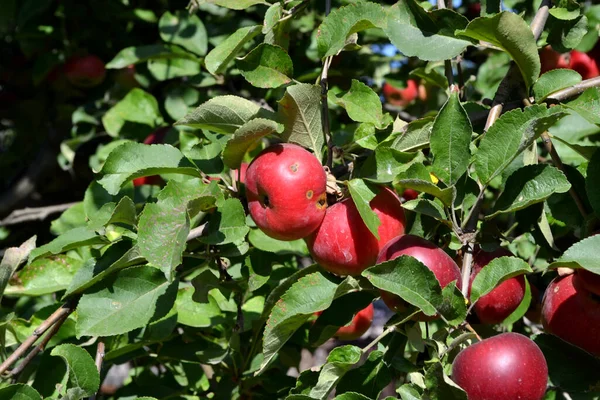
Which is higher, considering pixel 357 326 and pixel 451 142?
pixel 451 142

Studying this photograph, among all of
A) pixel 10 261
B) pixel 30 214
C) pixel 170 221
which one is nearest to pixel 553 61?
pixel 170 221

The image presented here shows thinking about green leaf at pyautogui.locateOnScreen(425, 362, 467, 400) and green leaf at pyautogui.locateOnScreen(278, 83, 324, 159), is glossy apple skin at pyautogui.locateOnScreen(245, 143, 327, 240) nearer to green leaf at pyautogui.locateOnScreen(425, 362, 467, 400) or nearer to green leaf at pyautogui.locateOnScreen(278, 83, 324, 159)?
green leaf at pyautogui.locateOnScreen(278, 83, 324, 159)

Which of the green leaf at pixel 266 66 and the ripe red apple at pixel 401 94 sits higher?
the green leaf at pixel 266 66

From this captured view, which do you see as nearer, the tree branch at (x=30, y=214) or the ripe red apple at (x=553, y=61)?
the ripe red apple at (x=553, y=61)

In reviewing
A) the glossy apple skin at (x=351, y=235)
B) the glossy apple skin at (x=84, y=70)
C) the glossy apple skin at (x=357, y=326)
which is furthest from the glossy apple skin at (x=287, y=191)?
the glossy apple skin at (x=84, y=70)

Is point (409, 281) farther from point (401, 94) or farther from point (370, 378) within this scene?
point (401, 94)

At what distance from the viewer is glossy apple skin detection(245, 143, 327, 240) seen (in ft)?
3.24

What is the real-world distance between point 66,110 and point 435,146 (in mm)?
1554

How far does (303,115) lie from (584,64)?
100cm

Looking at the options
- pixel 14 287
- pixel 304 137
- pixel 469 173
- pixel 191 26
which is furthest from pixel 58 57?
pixel 469 173

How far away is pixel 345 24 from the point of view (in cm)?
107

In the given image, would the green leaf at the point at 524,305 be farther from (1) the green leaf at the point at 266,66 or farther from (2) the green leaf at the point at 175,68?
(2) the green leaf at the point at 175,68

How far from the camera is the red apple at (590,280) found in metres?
0.95

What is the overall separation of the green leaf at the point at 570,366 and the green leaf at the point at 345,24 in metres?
0.50
